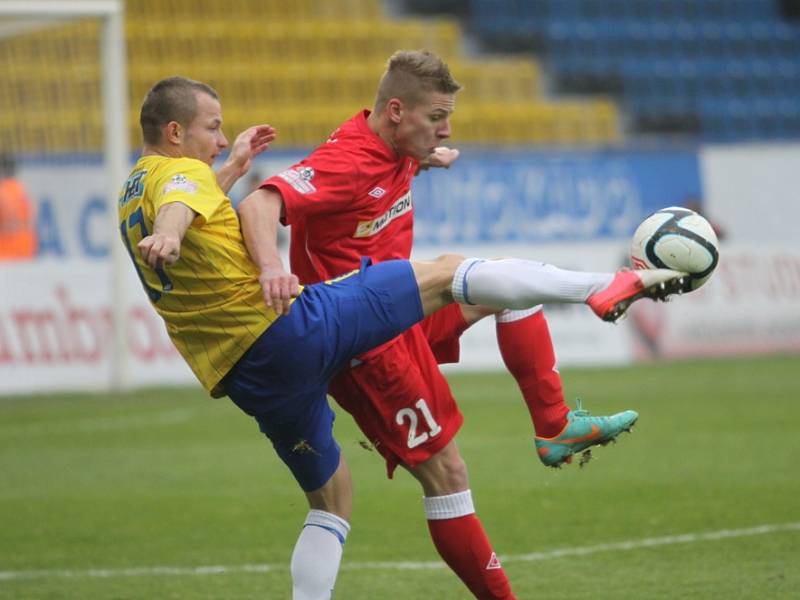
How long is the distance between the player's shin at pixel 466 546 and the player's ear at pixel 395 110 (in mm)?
1418

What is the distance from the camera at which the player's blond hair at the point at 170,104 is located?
521cm

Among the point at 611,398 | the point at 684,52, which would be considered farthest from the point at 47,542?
the point at 684,52

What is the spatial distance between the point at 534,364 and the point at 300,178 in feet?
3.87

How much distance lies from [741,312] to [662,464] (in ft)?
27.4

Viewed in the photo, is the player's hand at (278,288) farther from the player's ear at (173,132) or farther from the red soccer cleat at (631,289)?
the red soccer cleat at (631,289)

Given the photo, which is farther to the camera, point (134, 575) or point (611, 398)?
point (611, 398)

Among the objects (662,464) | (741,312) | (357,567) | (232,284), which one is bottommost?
(741,312)

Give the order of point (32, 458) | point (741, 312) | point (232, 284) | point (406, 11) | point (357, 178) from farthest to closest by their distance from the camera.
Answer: point (406, 11) < point (741, 312) < point (32, 458) < point (357, 178) < point (232, 284)

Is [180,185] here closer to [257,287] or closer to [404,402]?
[257,287]

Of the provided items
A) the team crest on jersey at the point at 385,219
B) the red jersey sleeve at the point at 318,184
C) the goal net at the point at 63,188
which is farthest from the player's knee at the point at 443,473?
the goal net at the point at 63,188

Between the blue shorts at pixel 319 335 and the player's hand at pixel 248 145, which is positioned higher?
the player's hand at pixel 248 145

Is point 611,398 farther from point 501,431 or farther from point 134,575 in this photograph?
point 134,575

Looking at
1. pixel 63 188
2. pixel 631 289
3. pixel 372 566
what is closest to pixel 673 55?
pixel 63 188

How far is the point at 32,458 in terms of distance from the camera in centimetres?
1120
